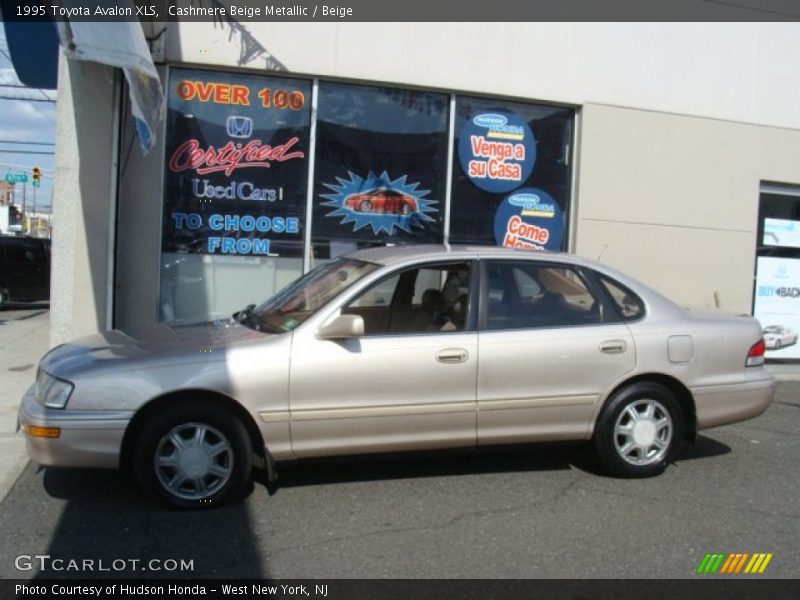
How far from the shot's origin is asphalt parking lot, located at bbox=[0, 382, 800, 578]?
3.90 m

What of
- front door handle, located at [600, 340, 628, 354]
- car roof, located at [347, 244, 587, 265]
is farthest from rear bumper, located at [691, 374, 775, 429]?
car roof, located at [347, 244, 587, 265]

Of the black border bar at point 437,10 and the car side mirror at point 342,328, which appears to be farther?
the black border bar at point 437,10

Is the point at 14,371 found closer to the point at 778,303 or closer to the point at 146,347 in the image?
the point at 146,347

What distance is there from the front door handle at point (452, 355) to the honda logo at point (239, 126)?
4972 millimetres

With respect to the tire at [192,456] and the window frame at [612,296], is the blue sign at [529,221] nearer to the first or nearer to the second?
the window frame at [612,296]

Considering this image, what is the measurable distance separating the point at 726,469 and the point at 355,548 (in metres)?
3.14

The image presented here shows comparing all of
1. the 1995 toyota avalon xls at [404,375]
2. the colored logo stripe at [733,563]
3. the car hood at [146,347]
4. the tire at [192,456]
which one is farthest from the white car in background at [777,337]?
the tire at [192,456]

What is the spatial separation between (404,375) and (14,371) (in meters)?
6.18

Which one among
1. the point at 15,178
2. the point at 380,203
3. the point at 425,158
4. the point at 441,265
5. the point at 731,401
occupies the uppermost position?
the point at 15,178

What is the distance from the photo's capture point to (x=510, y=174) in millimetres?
9766

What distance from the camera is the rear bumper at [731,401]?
532 centimetres

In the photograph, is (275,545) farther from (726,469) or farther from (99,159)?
(99,159)

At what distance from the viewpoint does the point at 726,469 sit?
5.71 m

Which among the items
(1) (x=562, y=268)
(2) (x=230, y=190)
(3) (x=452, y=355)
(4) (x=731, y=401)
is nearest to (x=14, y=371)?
(2) (x=230, y=190)
